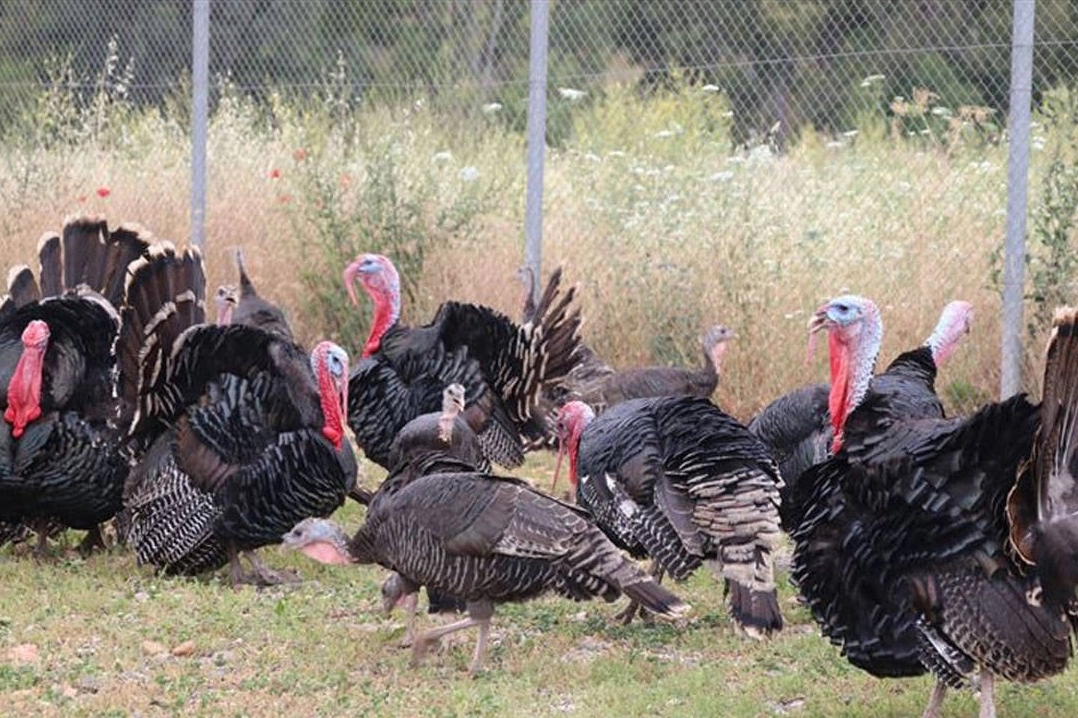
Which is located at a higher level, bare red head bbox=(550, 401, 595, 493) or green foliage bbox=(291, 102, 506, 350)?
green foliage bbox=(291, 102, 506, 350)

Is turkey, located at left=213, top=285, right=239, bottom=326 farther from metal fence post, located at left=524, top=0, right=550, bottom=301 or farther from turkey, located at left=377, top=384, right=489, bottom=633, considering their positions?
turkey, located at left=377, top=384, right=489, bottom=633

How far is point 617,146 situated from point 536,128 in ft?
6.04

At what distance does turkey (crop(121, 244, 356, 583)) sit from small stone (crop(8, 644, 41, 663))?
42.8 inches

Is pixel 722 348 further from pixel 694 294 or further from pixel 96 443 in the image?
pixel 96 443

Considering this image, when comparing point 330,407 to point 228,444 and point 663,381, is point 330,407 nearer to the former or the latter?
point 228,444

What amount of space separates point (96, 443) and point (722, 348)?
3.18 metres

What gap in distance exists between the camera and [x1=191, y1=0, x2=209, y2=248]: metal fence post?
35.9ft

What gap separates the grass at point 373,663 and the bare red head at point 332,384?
63cm

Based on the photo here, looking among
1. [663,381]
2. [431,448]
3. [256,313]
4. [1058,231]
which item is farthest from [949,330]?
[256,313]

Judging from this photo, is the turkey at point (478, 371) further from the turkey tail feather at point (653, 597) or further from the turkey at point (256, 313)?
the turkey tail feather at point (653, 597)

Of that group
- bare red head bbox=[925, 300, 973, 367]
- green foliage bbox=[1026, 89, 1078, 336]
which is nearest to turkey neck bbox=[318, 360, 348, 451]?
bare red head bbox=[925, 300, 973, 367]

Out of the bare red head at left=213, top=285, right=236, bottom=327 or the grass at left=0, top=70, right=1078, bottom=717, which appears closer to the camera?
the grass at left=0, top=70, right=1078, bottom=717

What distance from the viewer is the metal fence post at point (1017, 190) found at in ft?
27.7

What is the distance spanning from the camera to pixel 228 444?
739 cm
